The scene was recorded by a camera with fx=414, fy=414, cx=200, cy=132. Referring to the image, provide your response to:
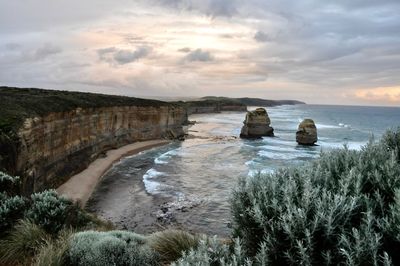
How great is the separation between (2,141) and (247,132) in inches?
2066

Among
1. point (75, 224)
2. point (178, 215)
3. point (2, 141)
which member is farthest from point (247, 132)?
point (75, 224)

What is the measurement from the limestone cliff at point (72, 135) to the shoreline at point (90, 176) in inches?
26.8

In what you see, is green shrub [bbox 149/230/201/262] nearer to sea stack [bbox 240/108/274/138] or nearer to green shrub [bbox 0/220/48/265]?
green shrub [bbox 0/220/48/265]

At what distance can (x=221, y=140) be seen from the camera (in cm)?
6378

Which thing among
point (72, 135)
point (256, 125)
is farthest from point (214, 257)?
point (256, 125)

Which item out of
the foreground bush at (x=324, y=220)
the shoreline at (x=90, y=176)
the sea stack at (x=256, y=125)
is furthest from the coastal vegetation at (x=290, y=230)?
the sea stack at (x=256, y=125)

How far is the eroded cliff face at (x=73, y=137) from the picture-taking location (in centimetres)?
2320

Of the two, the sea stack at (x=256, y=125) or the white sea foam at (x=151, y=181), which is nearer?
the white sea foam at (x=151, y=181)

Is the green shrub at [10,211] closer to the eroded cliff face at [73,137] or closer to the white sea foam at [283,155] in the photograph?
the eroded cliff face at [73,137]

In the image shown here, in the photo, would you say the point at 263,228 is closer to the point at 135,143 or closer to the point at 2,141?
the point at 2,141

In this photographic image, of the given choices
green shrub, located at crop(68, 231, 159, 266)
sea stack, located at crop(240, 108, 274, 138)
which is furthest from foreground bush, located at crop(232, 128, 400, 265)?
sea stack, located at crop(240, 108, 274, 138)

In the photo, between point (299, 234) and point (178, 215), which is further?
point (178, 215)

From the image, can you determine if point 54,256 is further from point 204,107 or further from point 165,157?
point 204,107

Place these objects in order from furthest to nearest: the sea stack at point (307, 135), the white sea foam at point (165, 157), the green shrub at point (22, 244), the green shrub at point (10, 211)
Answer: the sea stack at point (307, 135), the white sea foam at point (165, 157), the green shrub at point (10, 211), the green shrub at point (22, 244)
